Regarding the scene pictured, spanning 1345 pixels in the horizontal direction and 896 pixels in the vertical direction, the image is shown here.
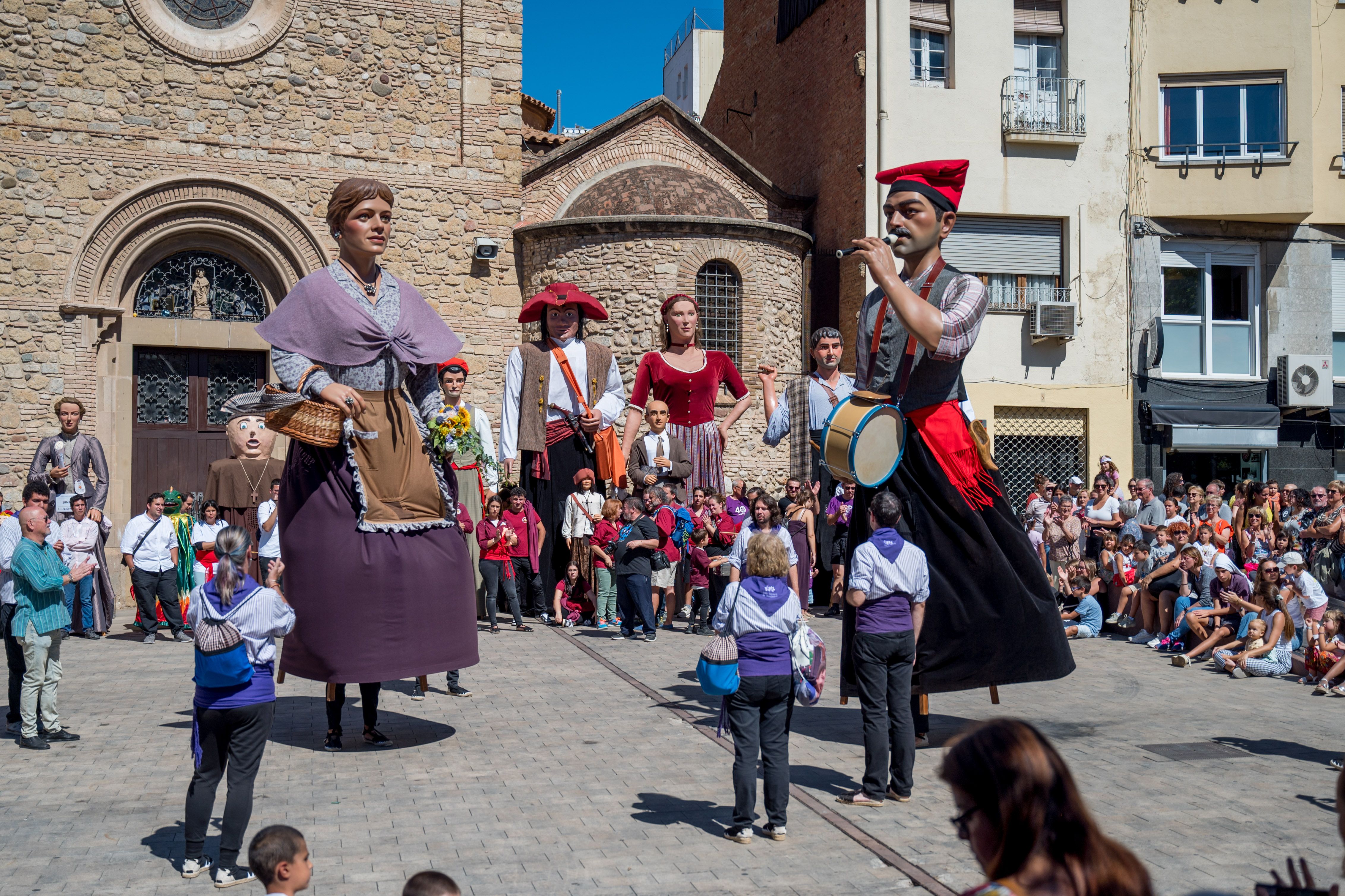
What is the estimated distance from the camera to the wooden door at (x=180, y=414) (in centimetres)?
1728

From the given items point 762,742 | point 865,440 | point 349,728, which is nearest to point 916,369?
point 865,440

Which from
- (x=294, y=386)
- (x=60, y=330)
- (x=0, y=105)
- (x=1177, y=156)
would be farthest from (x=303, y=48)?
(x=1177, y=156)

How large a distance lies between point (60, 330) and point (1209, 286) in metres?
17.6

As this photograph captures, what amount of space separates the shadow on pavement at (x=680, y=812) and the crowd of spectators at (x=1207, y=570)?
608cm

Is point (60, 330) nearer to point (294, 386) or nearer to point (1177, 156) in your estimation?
point (294, 386)

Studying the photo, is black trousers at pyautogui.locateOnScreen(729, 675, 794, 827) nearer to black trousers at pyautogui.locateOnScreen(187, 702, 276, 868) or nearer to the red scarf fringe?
the red scarf fringe

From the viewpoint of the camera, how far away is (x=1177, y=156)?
20.2m

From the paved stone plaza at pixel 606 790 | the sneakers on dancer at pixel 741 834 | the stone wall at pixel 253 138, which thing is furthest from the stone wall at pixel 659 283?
the sneakers on dancer at pixel 741 834

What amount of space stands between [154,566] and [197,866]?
8.14 m

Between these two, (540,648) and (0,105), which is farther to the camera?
(0,105)

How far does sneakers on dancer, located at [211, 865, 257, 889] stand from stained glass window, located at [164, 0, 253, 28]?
1542 centimetres

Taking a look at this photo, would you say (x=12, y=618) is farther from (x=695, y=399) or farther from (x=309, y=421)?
(x=695, y=399)

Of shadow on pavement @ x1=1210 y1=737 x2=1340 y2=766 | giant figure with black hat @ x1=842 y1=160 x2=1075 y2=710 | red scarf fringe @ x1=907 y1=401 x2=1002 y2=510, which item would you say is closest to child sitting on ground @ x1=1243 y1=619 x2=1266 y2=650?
shadow on pavement @ x1=1210 y1=737 x2=1340 y2=766

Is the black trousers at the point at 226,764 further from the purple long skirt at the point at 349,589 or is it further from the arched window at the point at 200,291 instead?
the arched window at the point at 200,291
